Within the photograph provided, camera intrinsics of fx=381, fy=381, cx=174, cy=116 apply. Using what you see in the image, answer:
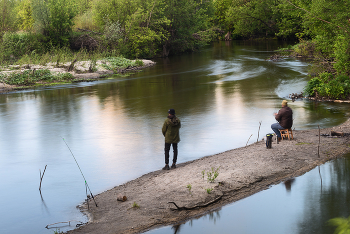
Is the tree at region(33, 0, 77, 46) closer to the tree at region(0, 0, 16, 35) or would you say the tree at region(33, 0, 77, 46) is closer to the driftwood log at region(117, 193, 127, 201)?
the tree at region(0, 0, 16, 35)

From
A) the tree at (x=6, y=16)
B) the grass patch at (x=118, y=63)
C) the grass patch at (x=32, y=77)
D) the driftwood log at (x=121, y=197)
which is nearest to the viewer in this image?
the driftwood log at (x=121, y=197)

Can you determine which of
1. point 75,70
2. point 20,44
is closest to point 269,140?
point 75,70

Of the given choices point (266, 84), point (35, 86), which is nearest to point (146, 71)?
point (35, 86)

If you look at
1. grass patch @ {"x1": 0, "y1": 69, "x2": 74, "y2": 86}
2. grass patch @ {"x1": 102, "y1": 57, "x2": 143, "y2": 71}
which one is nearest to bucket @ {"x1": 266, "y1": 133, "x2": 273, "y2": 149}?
grass patch @ {"x1": 0, "y1": 69, "x2": 74, "y2": 86}

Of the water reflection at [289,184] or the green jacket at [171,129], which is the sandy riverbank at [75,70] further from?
the water reflection at [289,184]

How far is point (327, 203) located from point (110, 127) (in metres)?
11.2

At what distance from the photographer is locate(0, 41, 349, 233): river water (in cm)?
1035

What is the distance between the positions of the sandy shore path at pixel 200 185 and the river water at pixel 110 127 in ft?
2.70

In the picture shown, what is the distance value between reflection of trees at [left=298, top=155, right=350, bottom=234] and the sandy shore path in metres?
0.86

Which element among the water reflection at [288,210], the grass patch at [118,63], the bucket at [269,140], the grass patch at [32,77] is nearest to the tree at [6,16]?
the grass patch at [118,63]

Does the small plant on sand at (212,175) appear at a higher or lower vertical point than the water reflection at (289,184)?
higher

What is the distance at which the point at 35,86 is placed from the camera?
104 feet

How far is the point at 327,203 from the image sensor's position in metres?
8.30

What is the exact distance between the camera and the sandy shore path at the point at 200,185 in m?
7.81
